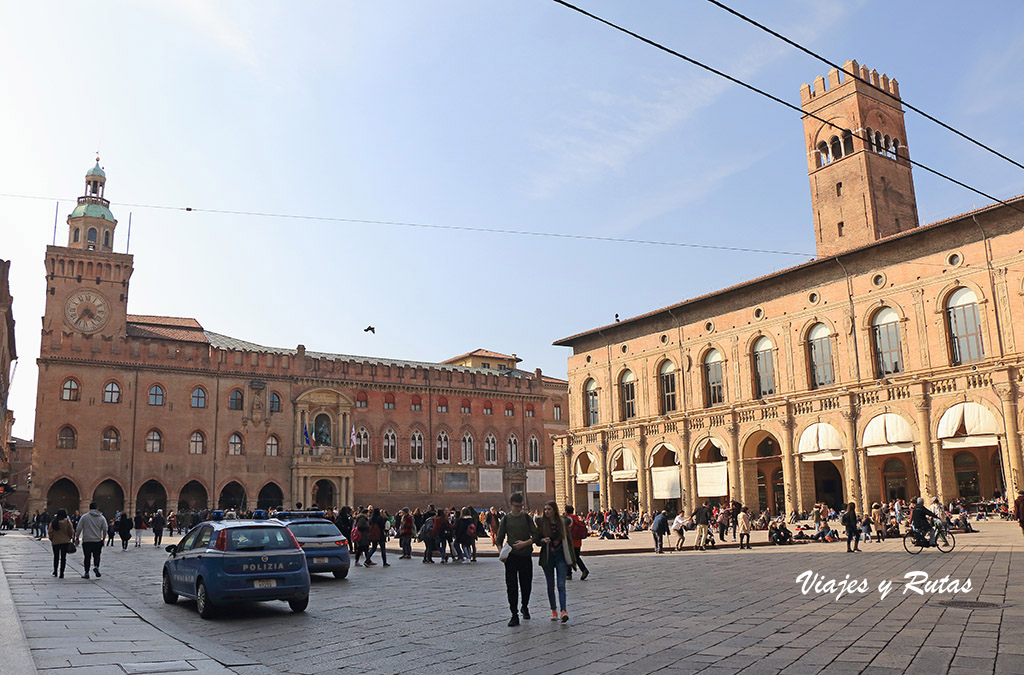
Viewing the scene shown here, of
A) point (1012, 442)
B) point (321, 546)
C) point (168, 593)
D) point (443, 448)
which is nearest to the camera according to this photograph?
point (168, 593)

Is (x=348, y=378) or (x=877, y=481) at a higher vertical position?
(x=348, y=378)

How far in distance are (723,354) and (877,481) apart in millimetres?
9163

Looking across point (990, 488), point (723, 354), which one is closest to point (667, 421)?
point (723, 354)

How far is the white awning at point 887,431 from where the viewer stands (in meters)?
29.3

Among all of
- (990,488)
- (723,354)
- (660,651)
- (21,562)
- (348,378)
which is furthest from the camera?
(348,378)

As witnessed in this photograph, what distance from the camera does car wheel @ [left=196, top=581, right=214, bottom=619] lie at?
33.2ft

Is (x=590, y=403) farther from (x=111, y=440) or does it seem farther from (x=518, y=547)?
(x=518, y=547)

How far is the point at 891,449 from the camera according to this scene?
29.6m

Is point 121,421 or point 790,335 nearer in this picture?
point 790,335

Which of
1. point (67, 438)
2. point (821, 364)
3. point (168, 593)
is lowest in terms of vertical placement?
point (168, 593)

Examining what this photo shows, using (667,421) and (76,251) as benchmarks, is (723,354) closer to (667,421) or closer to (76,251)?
(667,421)

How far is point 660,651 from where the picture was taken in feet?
24.0

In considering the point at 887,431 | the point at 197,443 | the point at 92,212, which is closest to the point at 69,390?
the point at 197,443

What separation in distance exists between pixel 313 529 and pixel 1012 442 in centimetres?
2257
